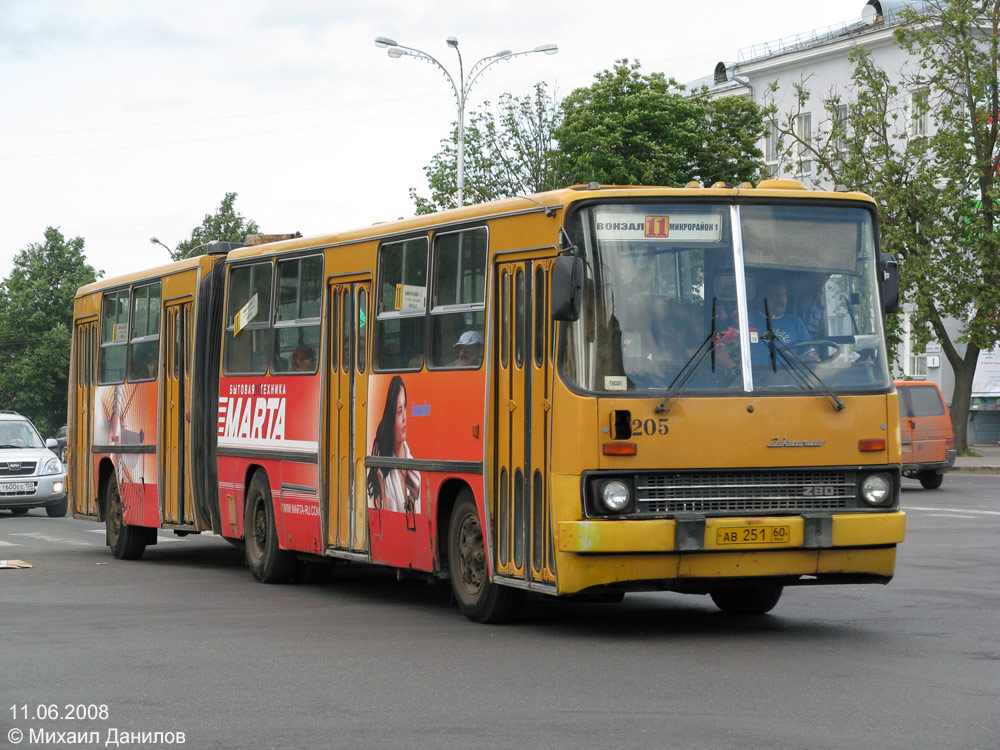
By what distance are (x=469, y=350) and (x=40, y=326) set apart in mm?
82845

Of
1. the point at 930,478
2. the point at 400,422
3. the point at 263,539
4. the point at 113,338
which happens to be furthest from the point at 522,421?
the point at 930,478

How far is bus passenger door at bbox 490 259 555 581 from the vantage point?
11094mm

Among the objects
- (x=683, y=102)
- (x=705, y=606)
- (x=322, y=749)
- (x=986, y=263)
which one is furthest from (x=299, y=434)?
(x=683, y=102)

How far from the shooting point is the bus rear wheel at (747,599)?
12.4 metres

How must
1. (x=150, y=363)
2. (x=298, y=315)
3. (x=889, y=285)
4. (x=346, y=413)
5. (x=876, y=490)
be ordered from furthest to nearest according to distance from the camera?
(x=150, y=363), (x=298, y=315), (x=346, y=413), (x=889, y=285), (x=876, y=490)

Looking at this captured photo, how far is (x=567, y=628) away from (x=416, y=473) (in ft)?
6.05

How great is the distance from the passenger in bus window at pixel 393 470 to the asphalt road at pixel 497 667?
33.1 inches

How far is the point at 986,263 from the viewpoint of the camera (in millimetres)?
45094

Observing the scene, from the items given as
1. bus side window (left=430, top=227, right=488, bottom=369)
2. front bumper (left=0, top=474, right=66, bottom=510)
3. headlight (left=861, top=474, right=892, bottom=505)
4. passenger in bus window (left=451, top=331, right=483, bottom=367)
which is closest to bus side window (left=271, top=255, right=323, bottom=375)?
bus side window (left=430, top=227, right=488, bottom=369)

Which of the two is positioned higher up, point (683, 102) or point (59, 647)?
point (683, 102)

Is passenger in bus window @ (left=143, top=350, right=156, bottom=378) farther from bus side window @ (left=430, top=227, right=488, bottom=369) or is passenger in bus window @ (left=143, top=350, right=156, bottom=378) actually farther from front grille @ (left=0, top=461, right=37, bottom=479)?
front grille @ (left=0, top=461, right=37, bottom=479)

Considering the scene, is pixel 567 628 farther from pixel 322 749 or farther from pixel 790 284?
pixel 322 749

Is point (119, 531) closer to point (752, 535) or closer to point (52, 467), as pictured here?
point (752, 535)

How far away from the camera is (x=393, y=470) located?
43.5ft
